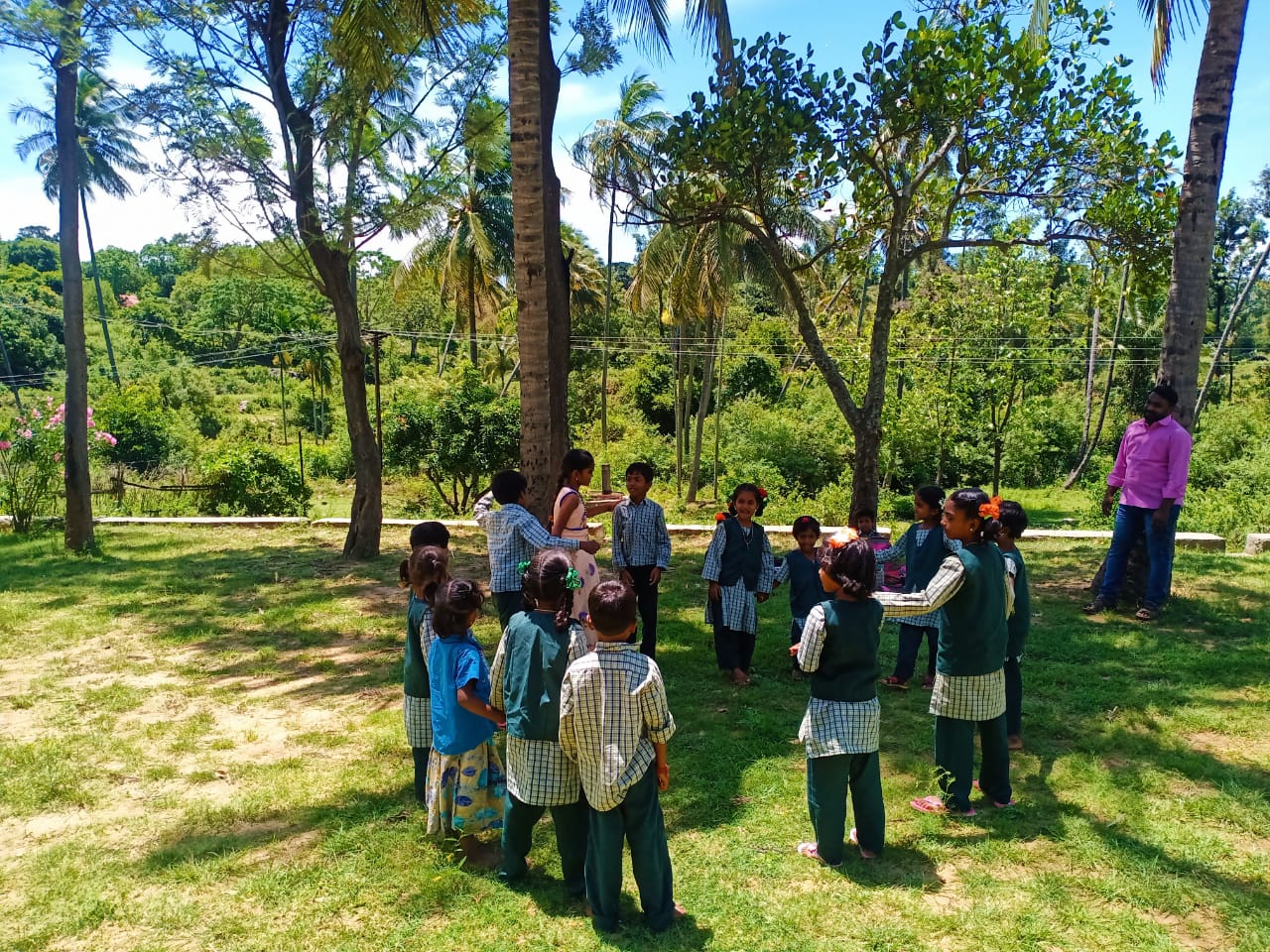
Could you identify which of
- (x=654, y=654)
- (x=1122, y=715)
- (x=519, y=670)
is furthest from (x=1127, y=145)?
(x=519, y=670)

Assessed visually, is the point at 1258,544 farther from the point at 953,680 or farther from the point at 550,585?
the point at 550,585

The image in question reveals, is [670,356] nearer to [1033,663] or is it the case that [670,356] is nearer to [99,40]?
[99,40]

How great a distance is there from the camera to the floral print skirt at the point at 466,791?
12.1ft

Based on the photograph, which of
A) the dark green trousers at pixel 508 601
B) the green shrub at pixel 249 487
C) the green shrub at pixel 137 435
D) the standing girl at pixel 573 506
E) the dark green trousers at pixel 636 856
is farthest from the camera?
the green shrub at pixel 137 435

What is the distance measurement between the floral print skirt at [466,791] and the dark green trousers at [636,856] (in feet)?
2.26

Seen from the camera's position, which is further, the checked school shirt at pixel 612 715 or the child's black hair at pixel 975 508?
the child's black hair at pixel 975 508

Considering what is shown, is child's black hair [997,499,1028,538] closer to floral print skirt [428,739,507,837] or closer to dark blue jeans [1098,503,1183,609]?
floral print skirt [428,739,507,837]

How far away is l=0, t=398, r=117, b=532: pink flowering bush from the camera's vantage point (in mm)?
13094

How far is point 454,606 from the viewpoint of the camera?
341cm

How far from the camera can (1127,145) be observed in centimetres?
729

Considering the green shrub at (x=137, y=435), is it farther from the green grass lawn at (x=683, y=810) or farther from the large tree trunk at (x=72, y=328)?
the green grass lawn at (x=683, y=810)

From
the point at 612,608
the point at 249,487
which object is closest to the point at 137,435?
the point at 249,487

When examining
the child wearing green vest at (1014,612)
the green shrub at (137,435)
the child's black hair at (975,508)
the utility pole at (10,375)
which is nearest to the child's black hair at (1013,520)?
the child wearing green vest at (1014,612)

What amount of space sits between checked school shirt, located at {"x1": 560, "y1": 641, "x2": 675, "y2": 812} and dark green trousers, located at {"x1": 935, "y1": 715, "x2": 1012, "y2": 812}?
5.48 ft
